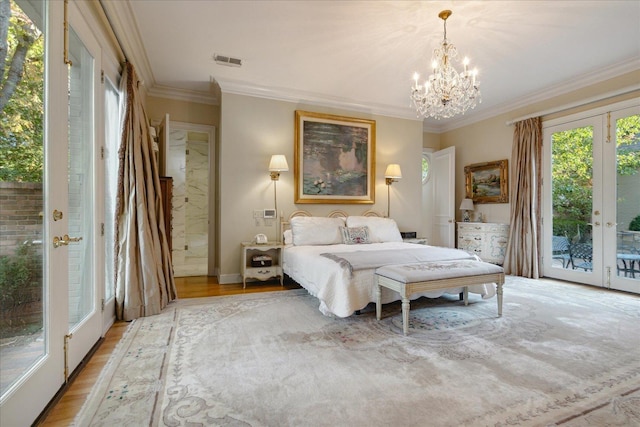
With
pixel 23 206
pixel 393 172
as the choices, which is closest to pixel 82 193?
pixel 23 206

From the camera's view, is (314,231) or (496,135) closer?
(314,231)

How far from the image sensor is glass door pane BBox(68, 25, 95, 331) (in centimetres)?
211

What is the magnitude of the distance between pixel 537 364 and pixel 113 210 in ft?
12.6

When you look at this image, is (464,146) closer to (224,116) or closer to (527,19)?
(527,19)

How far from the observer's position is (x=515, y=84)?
15.0ft

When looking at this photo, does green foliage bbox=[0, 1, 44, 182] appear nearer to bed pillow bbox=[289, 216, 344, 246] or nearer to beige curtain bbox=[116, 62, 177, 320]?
beige curtain bbox=[116, 62, 177, 320]

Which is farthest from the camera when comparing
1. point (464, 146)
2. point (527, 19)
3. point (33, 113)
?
point (464, 146)

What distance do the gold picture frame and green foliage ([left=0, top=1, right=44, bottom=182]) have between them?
240 inches

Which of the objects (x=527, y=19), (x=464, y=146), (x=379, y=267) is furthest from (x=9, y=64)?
(x=464, y=146)

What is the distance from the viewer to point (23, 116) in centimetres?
147

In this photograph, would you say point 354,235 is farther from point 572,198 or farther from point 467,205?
point 572,198

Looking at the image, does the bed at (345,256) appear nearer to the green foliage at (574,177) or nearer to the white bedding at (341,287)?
the white bedding at (341,287)

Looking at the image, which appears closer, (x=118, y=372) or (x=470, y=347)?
(x=118, y=372)

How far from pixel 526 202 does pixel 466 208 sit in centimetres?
107
